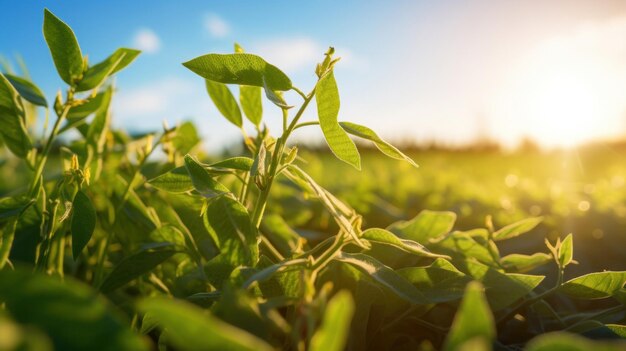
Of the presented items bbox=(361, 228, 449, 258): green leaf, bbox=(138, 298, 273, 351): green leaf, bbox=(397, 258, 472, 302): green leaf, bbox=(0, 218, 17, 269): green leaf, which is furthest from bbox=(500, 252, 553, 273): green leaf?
bbox=(0, 218, 17, 269): green leaf

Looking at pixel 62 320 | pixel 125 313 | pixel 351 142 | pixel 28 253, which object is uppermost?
pixel 351 142

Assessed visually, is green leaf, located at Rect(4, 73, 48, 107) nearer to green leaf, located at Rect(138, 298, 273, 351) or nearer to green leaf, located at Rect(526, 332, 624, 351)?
green leaf, located at Rect(138, 298, 273, 351)

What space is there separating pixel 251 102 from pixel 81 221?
0.36 m

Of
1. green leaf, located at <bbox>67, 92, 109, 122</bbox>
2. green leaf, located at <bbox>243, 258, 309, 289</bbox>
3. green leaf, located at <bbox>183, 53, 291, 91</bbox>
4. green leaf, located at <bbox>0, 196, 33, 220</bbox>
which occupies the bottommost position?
green leaf, located at <bbox>0, 196, 33, 220</bbox>

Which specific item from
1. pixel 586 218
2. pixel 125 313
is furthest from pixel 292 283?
pixel 586 218

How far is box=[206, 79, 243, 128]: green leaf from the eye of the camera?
0.99m

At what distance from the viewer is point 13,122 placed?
3.33 feet

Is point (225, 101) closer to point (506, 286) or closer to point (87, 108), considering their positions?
point (87, 108)

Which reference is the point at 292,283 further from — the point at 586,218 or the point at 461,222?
the point at 586,218

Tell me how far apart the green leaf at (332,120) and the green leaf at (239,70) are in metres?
0.07

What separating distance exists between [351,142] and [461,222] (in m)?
1.42

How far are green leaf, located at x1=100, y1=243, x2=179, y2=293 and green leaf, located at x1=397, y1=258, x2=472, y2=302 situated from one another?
1.41 feet

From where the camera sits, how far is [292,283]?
2.46 feet

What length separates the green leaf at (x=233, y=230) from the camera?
81 cm
